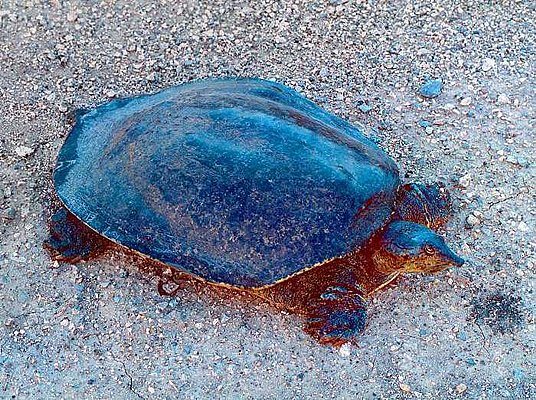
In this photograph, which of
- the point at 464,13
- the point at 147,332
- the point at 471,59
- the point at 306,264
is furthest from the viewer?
the point at 464,13

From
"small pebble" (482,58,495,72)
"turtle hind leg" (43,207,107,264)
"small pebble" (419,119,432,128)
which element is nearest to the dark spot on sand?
"small pebble" (419,119,432,128)

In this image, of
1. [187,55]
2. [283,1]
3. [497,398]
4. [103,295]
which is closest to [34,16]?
[187,55]

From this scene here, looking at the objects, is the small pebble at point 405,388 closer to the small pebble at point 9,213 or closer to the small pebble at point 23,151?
the small pebble at point 9,213

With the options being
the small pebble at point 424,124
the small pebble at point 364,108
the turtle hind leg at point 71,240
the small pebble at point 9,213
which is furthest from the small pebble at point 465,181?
the small pebble at point 9,213

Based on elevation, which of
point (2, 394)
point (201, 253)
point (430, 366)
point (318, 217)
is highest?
point (318, 217)

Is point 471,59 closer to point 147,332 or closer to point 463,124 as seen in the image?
point 463,124

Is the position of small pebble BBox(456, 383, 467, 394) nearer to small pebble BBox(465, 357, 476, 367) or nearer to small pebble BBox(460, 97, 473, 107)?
small pebble BBox(465, 357, 476, 367)

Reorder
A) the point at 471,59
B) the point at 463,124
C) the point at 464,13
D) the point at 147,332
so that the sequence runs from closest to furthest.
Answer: the point at 147,332
the point at 463,124
the point at 471,59
the point at 464,13
